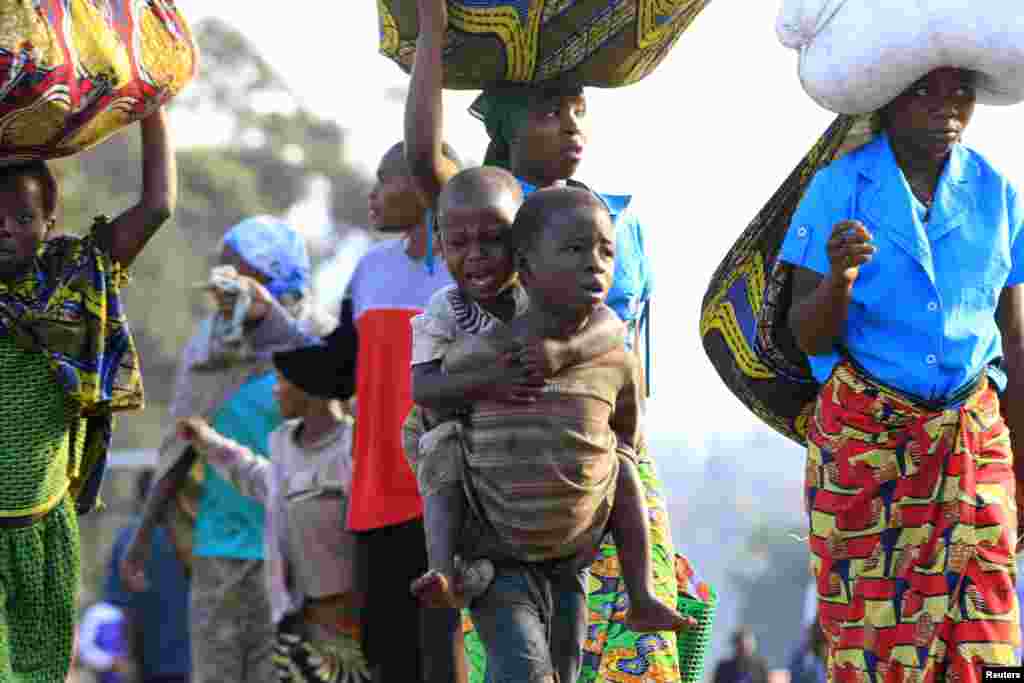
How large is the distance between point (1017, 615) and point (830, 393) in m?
0.77

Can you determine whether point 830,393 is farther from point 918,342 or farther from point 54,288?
point 54,288

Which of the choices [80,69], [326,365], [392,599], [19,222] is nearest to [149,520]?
[326,365]

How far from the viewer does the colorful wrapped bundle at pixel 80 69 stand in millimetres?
5070

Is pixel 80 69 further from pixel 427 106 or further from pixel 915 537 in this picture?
pixel 915 537

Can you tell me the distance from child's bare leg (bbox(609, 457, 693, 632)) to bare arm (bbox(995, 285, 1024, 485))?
1505 mm

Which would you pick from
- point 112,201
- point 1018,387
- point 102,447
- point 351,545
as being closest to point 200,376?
point 351,545

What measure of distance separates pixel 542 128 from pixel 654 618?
151cm

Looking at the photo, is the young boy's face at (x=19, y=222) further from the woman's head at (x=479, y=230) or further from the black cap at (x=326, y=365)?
the black cap at (x=326, y=365)

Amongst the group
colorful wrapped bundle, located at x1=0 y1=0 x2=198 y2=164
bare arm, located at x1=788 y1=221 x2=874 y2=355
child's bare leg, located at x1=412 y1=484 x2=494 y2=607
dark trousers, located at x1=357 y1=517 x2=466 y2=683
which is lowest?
dark trousers, located at x1=357 y1=517 x2=466 y2=683

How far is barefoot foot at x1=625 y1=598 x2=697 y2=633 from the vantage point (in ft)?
14.5

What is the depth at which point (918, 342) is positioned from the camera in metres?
5.21

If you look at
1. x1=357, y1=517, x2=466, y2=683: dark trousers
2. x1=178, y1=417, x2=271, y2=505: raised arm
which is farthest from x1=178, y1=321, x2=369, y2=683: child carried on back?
x1=357, y1=517, x2=466, y2=683: dark trousers

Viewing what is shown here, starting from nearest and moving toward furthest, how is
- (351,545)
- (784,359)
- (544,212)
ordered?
(544,212) → (784,359) → (351,545)

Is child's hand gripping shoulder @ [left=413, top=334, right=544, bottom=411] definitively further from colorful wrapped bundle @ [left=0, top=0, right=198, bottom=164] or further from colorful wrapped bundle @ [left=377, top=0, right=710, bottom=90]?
colorful wrapped bundle @ [left=0, top=0, right=198, bottom=164]
